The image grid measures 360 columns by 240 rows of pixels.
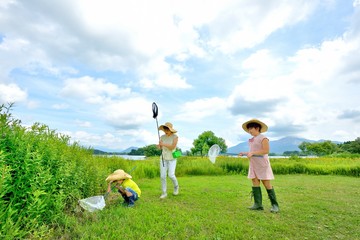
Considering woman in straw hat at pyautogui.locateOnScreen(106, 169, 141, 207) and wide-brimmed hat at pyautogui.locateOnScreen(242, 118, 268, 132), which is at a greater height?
wide-brimmed hat at pyautogui.locateOnScreen(242, 118, 268, 132)

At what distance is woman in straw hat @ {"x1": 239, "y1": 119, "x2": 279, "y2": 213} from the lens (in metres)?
5.96

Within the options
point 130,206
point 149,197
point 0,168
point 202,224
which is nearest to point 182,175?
point 149,197

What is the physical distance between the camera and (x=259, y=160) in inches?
239

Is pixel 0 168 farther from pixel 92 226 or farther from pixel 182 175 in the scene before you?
pixel 182 175

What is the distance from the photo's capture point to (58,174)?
411 centimetres

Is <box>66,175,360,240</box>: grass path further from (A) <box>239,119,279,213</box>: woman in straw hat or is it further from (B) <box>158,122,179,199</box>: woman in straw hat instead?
(B) <box>158,122,179,199</box>: woman in straw hat

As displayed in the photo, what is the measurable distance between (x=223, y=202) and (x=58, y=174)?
13.8 ft

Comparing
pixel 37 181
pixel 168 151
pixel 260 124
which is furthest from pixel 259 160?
pixel 37 181

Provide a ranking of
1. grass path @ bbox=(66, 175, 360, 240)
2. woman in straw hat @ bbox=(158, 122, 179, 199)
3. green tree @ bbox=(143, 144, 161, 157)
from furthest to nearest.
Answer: green tree @ bbox=(143, 144, 161, 157) → woman in straw hat @ bbox=(158, 122, 179, 199) → grass path @ bbox=(66, 175, 360, 240)

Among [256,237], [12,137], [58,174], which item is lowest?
[256,237]

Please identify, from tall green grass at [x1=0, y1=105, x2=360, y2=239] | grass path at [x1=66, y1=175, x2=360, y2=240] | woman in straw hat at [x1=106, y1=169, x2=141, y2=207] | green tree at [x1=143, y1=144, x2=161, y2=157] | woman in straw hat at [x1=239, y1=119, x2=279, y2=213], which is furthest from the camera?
green tree at [x1=143, y1=144, x2=161, y2=157]

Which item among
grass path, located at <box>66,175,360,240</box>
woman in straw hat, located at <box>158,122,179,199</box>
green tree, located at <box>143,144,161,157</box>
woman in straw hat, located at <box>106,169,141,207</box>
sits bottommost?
grass path, located at <box>66,175,360,240</box>

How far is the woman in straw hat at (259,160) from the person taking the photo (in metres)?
5.96

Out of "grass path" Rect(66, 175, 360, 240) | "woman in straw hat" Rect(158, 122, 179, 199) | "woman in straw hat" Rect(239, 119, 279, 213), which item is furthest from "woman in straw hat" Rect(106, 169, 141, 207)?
"woman in straw hat" Rect(239, 119, 279, 213)
